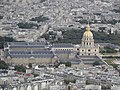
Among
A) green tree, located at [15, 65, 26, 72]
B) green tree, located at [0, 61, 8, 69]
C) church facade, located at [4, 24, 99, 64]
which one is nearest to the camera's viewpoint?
green tree, located at [15, 65, 26, 72]

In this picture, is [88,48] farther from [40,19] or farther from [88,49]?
[40,19]

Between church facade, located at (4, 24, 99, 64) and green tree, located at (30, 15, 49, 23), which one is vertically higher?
church facade, located at (4, 24, 99, 64)

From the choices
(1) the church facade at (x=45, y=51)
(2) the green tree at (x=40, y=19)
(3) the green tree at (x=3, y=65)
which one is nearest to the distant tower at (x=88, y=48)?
(1) the church facade at (x=45, y=51)

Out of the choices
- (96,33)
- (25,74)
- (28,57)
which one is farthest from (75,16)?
(25,74)

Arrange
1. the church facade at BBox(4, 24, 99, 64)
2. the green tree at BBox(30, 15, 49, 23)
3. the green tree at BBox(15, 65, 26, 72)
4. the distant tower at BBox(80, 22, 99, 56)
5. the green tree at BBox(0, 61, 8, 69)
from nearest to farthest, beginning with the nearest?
the green tree at BBox(15, 65, 26, 72) → the green tree at BBox(0, 61, 8, 69) → the church facade at BBox(4, 24, 99, 64) → the distant tower at BBox(80, 22, 99, 56) → the green tree at BBox(30, 15, 49, 23)

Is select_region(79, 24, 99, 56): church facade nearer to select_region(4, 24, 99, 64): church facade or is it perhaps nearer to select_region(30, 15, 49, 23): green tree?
select_region(4, 24, 99, 64): church facade

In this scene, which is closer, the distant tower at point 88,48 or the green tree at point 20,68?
the green tree at point 20,68

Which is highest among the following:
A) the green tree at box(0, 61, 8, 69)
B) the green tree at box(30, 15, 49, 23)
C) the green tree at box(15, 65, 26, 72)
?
the green tree at box(0, 61, 8, 69)

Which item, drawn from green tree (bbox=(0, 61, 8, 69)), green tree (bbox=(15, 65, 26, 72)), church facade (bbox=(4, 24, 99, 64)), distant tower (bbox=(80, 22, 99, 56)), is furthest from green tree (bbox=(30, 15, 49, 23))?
green tree (bbox=(15, 65, 26, 72))

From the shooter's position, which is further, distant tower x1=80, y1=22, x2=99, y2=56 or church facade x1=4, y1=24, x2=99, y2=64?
distant tower x1=80, y1=22, x2=99, y2=56

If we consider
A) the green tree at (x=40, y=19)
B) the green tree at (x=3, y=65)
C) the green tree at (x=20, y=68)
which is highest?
the green tree at (x=3, y=65)

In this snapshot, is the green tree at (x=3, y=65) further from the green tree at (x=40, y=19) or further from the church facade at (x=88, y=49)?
the green tree at (x=40, y=19)

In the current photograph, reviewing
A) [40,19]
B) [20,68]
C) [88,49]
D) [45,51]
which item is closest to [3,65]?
[20,68]
